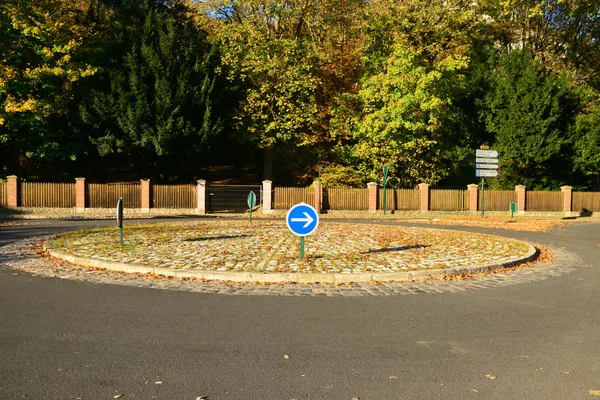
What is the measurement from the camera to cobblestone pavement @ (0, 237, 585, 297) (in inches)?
304

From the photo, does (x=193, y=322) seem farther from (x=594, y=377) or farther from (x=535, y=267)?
(x=535, y=267)

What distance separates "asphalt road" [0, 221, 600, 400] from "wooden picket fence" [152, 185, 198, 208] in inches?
969

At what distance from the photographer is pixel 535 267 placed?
10469 mm

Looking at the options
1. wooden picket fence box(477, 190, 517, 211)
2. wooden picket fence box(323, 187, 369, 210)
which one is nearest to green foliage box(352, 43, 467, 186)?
wooden picket fence box(323, 187, 369, 210)

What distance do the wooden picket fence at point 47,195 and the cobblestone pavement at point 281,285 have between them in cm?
2213

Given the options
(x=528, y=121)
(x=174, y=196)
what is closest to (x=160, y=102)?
(x=174, y=196)

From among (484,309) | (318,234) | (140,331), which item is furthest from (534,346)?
(318,234)

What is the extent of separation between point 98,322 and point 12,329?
2.92 feet

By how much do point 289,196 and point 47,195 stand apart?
15461mm

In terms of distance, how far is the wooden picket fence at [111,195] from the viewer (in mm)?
31234

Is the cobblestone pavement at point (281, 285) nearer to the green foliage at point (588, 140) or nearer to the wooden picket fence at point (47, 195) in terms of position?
the wooden picket fence at point (47, 195)

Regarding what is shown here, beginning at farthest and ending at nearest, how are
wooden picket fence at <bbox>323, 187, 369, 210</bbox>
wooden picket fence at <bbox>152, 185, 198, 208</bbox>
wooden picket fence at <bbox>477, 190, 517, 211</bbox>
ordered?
wooden picket fence at <bbox>477, 190, 517, 211</bbox>
wooden picket fence at <bbox>323, 187, 369, 210</bbox>
wooden picket fence at <bbox>152, 185, 198, 208</bbox>

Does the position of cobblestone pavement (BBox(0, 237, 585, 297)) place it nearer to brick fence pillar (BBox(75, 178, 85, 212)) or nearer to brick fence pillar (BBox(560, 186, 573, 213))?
brick fence pillar (BBox(75, 178, 85, 212))

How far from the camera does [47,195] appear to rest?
30781mm
